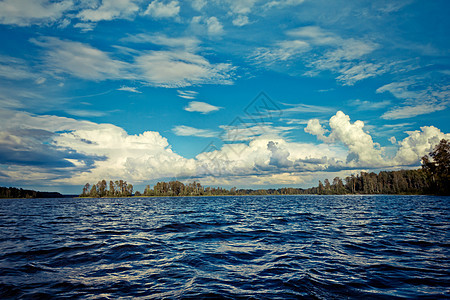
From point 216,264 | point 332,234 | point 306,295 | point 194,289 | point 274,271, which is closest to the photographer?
point 306,295

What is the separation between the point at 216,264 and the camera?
1190 centimetres

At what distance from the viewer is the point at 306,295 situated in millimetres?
7988

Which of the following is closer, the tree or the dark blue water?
the dark blue water

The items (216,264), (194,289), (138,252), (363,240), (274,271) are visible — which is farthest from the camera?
(363,240)

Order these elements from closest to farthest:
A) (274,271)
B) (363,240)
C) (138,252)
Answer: (274,271) < (138,252) < (363,240)

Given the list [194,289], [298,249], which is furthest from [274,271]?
[298,249]

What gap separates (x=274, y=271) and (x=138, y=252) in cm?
802

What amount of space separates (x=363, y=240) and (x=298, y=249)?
5.67 metres

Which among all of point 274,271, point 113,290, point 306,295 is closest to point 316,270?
point 274,271

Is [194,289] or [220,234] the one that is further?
[220,234]

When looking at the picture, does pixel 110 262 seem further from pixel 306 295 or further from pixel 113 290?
pixel 306 295

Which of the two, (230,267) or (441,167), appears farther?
(441,167)

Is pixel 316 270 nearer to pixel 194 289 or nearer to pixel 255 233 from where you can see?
pixel 194 289

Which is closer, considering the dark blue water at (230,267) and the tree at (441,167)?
the dark blue water at (230,267)
